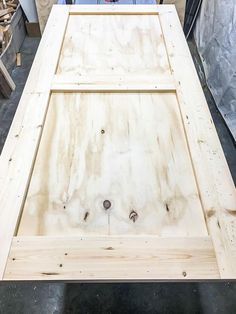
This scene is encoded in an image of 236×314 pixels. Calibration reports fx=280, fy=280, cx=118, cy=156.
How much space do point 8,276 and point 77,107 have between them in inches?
20.8

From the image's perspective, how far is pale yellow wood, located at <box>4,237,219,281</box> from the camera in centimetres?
53

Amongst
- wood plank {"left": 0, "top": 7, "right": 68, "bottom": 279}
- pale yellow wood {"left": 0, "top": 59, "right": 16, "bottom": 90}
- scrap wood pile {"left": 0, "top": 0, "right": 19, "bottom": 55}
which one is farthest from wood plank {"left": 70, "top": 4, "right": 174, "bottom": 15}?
scrap wood pile {"left": 0, "top": 0, "right": 19, "bottom": 55}

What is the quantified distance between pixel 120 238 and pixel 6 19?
2.29 meters

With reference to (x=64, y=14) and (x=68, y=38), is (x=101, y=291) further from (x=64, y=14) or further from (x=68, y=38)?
(x=64, y=14)

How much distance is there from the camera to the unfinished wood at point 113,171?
2.06 feet

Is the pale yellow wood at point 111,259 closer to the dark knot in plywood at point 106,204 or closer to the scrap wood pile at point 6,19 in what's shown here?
the dark knot in plywood at point 106,204

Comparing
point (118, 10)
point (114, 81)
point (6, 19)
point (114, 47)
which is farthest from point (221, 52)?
point (6, 19)

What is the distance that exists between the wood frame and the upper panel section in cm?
9

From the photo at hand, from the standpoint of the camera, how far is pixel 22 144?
77cm

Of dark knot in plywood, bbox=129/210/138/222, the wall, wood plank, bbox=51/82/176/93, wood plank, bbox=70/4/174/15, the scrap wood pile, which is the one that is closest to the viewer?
dark knot in plywood, bbox=129/210/138/222

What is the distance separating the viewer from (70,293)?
1.09 meters

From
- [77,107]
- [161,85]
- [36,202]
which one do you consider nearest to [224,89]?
[161,85]

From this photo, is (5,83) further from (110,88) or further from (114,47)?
(110,88)

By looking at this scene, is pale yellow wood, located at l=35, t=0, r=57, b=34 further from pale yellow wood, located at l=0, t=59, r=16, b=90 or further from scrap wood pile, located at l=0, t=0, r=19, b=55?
pale yellow wood, located at l=0, t=59, r=16, b=90
